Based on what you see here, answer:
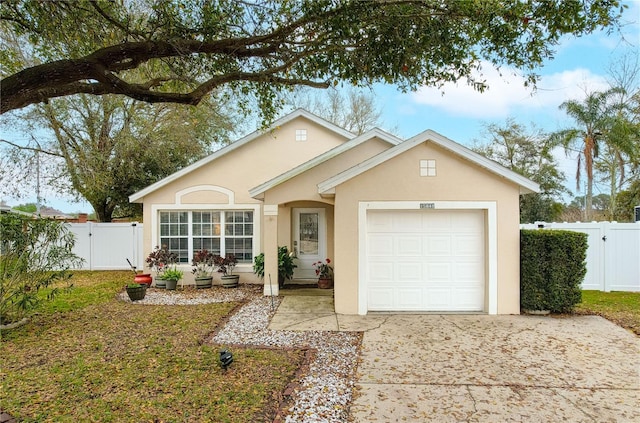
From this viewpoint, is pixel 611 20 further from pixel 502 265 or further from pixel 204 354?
pixel 204 354

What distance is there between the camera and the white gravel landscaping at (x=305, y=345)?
428cm

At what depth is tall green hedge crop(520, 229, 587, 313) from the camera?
26.0ft

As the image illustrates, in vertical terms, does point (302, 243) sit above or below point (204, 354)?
above

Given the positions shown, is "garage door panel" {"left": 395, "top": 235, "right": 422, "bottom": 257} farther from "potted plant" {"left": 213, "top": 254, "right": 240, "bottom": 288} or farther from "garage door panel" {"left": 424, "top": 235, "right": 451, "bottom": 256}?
"potted plant" {"left": 213, "top": 254, "right": 240, "bottom": 288}

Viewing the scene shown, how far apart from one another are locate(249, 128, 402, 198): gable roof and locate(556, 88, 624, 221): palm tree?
14.0 m

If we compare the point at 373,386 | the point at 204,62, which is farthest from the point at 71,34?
the point at 373,386

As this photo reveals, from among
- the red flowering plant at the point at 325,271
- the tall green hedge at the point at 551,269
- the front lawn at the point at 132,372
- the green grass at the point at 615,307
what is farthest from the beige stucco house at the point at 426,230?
the red flowering plant at the point at 325,271

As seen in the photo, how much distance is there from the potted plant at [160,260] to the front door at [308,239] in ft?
13.3

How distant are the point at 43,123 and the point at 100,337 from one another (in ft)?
39.9

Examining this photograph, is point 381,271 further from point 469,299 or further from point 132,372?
point 132,372

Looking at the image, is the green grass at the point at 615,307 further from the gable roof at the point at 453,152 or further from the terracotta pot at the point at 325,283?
the terracotta pot at the point at 325,283

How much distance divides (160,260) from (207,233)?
5.56ft

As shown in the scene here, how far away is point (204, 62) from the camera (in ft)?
22.2

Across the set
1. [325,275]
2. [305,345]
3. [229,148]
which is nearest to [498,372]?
[305,345]
